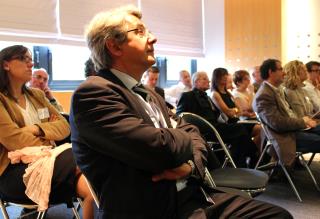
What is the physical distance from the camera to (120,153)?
4.12ft

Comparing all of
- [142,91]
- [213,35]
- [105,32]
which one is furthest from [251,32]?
[105,32]

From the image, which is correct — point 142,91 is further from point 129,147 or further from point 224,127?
point 224,127

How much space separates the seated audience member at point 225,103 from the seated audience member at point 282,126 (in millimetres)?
960

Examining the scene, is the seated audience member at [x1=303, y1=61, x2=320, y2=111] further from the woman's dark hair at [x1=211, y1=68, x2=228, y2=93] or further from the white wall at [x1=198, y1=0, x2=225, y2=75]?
the white wall at [x1=198, y1=0, x2=225, y2=75]

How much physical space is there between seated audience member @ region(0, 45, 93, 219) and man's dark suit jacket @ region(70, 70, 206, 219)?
2.55ft

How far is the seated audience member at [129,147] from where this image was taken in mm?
1270

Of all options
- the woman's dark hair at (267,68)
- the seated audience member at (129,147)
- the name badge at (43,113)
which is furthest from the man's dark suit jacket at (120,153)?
the woman's dark hair at (267,68)

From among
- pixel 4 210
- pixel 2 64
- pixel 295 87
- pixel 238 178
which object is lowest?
pixel 4 210

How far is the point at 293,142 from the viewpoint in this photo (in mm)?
3443

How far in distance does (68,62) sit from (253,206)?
4.18 metres

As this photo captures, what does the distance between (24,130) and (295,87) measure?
309cm

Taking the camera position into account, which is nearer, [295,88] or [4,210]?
[4,210]

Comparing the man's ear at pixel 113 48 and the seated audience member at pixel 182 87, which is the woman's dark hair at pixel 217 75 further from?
the man's ear at pixel 113 48

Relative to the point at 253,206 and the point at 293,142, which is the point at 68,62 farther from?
the point at 253,206
